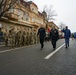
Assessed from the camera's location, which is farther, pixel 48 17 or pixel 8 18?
pixel 48 17

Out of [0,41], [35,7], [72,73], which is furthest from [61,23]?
[72,73]

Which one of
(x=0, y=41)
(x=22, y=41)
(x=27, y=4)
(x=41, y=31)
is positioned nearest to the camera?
(x=41, y=31)

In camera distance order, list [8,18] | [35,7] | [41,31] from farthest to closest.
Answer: [35,7]
[8,18]
[41,31]

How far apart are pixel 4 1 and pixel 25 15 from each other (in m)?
20.5

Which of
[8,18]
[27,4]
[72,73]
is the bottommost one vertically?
[72,73]

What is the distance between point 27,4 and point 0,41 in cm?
3230

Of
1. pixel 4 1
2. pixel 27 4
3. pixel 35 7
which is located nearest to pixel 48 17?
pixel 35 7

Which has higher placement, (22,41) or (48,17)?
(48,17)

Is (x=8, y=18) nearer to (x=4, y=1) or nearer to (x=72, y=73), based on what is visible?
(x=4, y=1)

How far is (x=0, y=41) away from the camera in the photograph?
24.2 meters

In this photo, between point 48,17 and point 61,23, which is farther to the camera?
A: point 61,23

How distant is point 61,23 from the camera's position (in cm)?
14088

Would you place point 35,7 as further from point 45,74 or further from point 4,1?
point 45,74

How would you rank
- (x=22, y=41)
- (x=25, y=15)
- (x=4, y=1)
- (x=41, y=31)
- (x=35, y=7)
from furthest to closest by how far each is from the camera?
(x=35, y=7), (x=25, y=15), (x=4, y=1), (x=22, y=41), (x=41, y=31)
